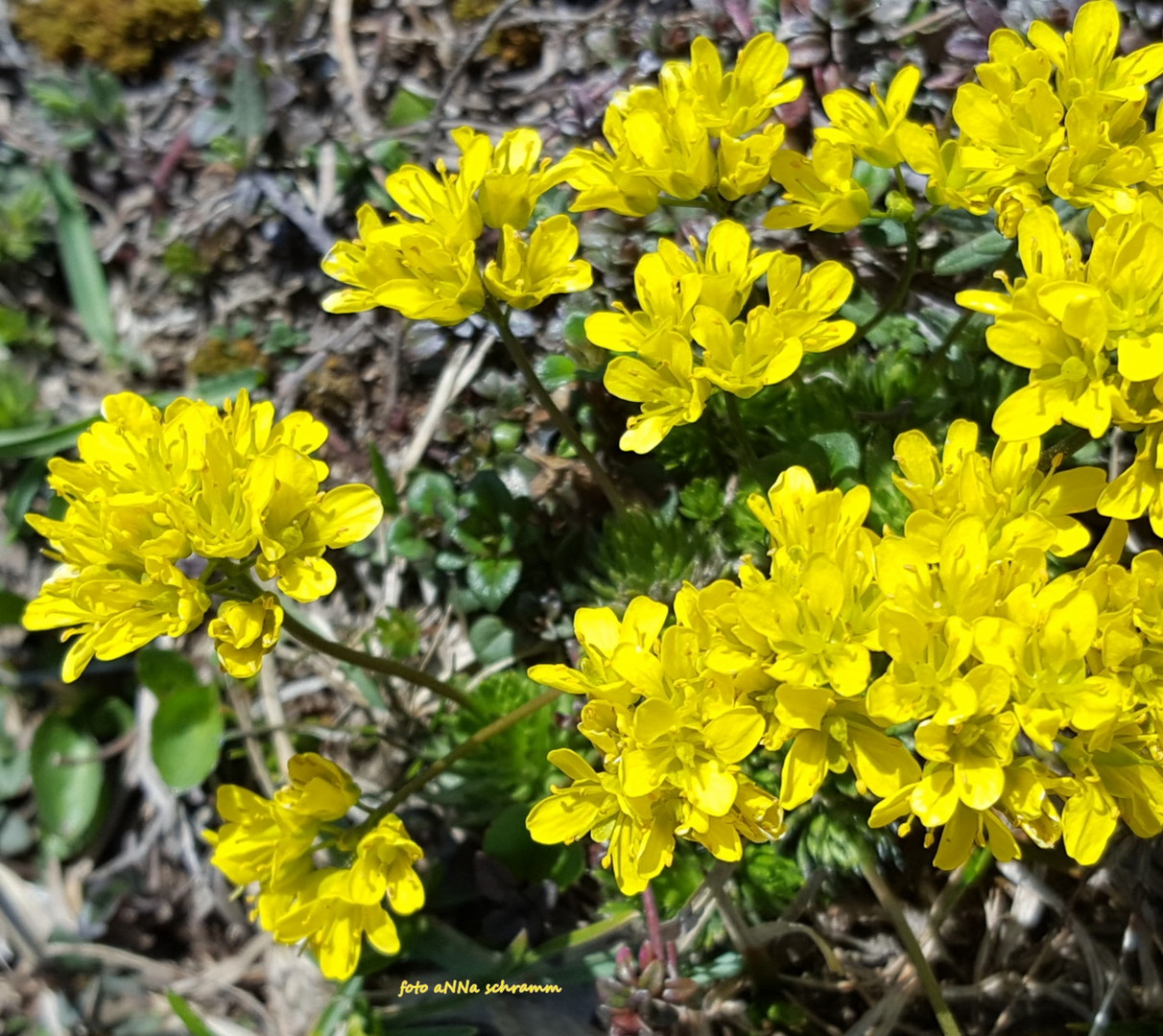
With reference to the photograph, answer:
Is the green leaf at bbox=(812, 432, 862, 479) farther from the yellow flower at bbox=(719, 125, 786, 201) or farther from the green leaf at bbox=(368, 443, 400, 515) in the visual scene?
the green leaf at bbox=(368, 443, 400, 515)

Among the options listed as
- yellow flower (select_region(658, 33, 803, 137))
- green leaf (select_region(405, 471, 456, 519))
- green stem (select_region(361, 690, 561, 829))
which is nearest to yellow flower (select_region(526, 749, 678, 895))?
green stem (select_region(361, 690, 561, 829))

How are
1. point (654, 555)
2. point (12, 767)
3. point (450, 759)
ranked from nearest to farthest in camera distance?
point (450, 759)
point (654, 555)
point (12, 767)

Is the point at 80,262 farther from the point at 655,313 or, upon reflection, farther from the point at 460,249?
the point at 655,313

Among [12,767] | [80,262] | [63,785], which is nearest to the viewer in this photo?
[63,785]

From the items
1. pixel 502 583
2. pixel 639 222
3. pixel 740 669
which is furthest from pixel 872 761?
pixel 639 222

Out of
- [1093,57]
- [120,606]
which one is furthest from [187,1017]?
[1093,57]

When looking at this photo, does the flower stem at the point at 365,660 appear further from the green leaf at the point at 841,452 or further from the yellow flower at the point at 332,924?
the green leaf at the point at 841,452

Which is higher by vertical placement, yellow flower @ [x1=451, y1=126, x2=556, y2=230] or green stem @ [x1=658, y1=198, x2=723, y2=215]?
yellow flower @ [x1=451, y1=126, x2=556, y2=230]
